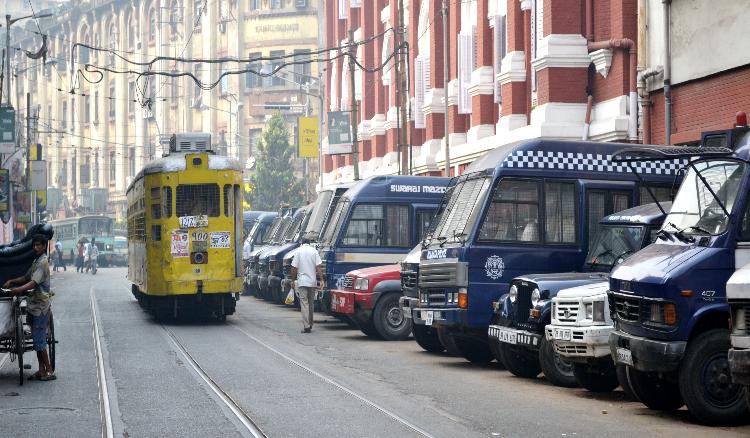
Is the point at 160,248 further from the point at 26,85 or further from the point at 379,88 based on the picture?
the point at 26,85

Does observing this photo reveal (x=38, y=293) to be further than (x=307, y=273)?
No

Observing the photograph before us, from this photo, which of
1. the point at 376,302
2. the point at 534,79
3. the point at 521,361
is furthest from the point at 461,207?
the point at 534,79

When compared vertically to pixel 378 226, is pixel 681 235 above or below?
below

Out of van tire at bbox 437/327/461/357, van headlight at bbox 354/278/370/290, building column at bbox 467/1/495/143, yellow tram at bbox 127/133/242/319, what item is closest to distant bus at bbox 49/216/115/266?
building column at bbox 467/1/495/143

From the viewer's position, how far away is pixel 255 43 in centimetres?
7975

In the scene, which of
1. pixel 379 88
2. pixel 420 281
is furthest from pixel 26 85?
pixel 420 281

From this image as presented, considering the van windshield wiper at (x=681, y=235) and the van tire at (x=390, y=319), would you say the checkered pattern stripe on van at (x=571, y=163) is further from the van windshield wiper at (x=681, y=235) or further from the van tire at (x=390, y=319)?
the van tire at (x=390, y=319)

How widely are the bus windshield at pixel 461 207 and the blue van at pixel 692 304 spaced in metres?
4.69

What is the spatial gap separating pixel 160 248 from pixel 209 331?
2096 mm

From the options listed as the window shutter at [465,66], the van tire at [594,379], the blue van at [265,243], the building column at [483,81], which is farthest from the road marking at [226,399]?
the window shutter at [465,66]

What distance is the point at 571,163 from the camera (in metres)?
17.3

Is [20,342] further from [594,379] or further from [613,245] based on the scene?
[613,245]

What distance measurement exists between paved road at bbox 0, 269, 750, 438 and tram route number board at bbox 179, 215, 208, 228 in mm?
3512

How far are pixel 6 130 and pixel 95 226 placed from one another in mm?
40579
